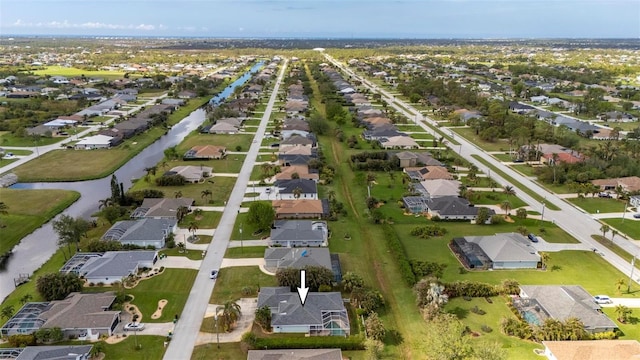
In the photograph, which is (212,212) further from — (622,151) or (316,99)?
(316,99)

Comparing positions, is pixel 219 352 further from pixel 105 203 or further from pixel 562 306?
pixel 105 203

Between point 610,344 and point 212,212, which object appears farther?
point 212,212

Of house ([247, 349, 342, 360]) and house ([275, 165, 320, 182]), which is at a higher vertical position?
house ([275, 165, 320, 182])

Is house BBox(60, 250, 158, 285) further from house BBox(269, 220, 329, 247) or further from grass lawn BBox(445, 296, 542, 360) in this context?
grass lawn BBox(445, 296, 542, 360)

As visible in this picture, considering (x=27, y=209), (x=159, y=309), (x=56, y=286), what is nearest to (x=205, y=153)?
(x=27, y=209)

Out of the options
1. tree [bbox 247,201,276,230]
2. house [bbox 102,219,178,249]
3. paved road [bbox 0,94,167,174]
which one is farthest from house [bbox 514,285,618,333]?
paved road [bbox 0,94,167,174]


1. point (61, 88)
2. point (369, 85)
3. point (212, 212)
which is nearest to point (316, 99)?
point (369, 85)
